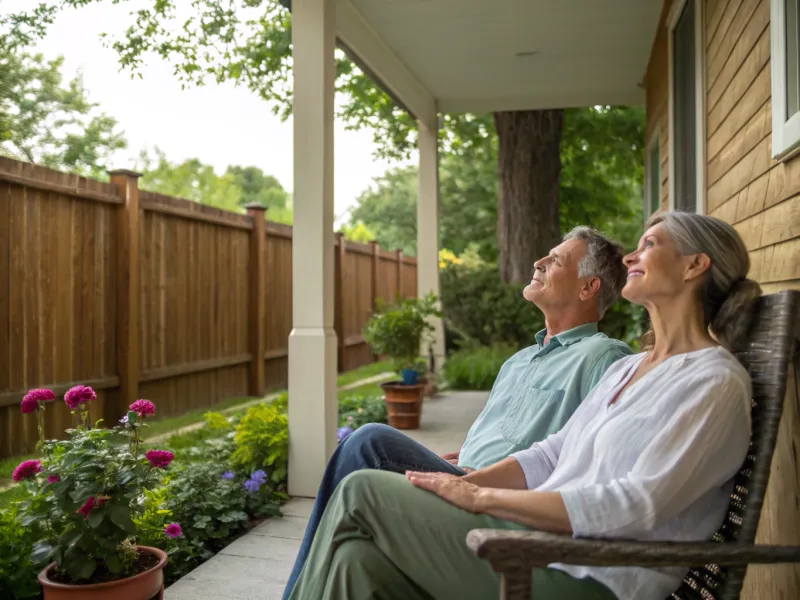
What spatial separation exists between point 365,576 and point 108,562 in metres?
1.02

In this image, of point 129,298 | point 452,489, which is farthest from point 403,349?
point 452,489

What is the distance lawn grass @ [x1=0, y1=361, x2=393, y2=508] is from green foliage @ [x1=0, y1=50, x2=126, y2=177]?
4.14m

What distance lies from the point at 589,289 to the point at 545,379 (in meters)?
0.31

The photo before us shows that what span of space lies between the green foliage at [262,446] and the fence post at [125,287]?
1700 millimetres

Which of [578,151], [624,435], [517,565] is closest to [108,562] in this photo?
[517,565]

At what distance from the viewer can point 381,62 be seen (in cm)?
525

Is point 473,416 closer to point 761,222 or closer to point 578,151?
point 761,222

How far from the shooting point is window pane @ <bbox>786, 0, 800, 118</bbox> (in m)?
1.69

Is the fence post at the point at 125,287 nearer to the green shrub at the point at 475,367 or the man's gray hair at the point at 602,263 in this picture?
the green shrub at the point at 475,367

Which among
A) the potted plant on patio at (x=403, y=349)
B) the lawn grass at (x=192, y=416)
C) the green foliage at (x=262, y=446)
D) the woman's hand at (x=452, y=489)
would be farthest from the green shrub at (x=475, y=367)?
the woman's hand at (x=452, y=489)

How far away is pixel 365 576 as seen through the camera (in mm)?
1358

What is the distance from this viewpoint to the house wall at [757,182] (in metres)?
1.55

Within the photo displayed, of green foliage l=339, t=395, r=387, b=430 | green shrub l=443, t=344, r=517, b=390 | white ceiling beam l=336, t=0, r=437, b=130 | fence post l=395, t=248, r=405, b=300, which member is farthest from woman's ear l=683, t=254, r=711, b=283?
fence post l=395, t=248, r=405, b=300

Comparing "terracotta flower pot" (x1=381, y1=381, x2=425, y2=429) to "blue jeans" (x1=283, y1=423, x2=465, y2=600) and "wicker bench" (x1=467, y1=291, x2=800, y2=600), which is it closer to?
"blue jeans" (x1=283, y1=423, x2=465, y2=600)
